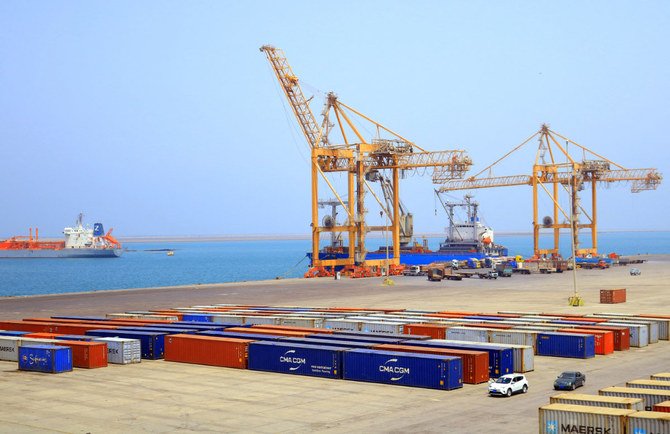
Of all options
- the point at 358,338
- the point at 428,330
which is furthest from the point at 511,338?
the point at 358,338

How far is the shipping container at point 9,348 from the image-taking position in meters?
50.3

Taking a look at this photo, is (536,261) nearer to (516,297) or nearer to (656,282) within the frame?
(656,282)

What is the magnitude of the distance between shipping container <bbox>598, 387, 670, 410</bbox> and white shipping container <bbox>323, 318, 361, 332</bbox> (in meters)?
27.3

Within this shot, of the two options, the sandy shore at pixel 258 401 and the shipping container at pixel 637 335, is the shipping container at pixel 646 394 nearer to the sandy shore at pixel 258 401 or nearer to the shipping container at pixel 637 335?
the sandy shore at pixel 258 401

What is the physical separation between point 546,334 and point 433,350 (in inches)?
429

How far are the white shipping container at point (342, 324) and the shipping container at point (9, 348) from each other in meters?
21.1

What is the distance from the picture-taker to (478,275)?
5202 inches

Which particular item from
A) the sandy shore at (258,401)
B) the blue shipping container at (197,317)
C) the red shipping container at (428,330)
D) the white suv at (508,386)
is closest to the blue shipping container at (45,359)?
the sandy shore at (258,401)

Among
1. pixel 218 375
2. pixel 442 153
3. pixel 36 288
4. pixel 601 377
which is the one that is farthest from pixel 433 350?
pixel 36 288

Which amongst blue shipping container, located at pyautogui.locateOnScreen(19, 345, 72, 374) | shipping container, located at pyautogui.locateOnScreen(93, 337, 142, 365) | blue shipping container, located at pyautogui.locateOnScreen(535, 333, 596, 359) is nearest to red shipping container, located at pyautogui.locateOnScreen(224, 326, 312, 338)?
shipping container, located at pyautogui.locateOnScreen(93, 337, 142, 365)

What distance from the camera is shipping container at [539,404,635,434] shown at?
26.5m

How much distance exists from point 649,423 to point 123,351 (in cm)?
3124

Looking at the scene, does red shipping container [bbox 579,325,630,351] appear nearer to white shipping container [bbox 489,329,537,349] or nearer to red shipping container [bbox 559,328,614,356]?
red shipping container [bbox 559,328,614,356]

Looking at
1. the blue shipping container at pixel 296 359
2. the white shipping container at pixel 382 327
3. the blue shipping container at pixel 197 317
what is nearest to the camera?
the blue shipping container at pixel 296 359
